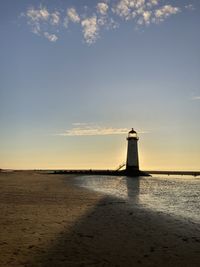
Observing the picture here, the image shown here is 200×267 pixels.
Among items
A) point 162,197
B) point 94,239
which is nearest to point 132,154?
point 162,197

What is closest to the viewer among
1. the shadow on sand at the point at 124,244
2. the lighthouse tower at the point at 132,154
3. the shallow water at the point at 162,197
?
the shadow on sand at the point at 124,244

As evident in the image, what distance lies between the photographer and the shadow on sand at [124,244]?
7977mm

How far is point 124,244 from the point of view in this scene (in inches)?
383

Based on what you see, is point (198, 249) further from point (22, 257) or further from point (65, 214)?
point (65, 214)

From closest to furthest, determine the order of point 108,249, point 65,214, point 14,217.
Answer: point 108,249 → point 14,217 → point 65,214

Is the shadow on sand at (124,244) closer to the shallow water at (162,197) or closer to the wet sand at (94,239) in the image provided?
the wet sand at (94,239)

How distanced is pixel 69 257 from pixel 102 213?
801cm

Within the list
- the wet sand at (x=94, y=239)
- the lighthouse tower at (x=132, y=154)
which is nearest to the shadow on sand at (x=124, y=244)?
the wet sand at (x=94, y=239)

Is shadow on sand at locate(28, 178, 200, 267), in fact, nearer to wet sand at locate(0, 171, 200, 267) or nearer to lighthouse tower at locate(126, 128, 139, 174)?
wet sand at locate(0, 171, 200, 267)

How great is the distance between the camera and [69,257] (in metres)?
8.15

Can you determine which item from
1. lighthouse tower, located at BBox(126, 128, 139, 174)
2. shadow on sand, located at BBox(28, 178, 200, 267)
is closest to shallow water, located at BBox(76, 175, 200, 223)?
shadow on sand, located at BBox(28, 178, 200, 267)

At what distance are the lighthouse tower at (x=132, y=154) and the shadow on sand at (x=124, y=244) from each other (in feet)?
206

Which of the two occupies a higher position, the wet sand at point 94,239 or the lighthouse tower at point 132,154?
the lighthouse tower at point 132,154

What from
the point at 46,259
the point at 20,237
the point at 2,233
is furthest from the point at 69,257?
the point at 2,233
